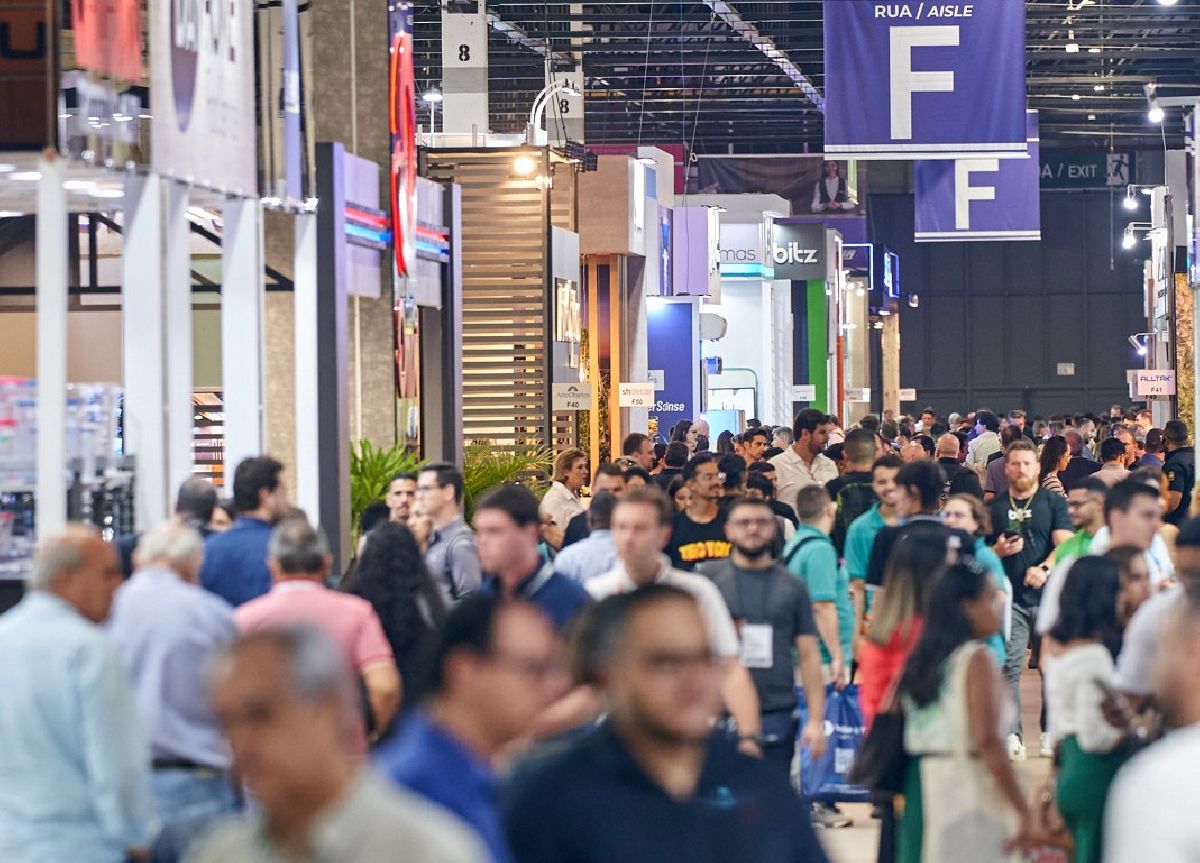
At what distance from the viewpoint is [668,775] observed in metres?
2.85

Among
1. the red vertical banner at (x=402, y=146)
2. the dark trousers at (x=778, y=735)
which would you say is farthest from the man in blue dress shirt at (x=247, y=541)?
the red vertical banner at (x=402, y=146)

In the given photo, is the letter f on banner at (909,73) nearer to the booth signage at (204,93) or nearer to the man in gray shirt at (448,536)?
the booth signage at (204,93)

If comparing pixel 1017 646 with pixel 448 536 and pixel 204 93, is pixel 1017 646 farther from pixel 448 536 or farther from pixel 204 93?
pixel 204 93

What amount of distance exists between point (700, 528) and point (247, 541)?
7.64ft

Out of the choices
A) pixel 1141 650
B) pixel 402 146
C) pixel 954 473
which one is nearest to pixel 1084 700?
pixel 1141 650

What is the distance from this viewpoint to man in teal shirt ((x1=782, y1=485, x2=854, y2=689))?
796 cm

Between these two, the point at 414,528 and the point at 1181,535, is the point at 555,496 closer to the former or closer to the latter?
the point at 414,528

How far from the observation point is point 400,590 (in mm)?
6262

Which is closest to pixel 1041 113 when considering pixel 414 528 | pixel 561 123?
pixel 561 123

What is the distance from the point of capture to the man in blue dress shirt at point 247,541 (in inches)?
274

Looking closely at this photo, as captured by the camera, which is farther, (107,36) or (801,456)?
(801,456)

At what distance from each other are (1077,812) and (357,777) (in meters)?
3.38

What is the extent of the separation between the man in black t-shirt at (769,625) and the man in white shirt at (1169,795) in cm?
395

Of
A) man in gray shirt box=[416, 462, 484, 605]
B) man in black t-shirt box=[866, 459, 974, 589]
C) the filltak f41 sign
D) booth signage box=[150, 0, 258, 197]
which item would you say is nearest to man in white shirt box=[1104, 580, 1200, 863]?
man in gray shirt box=[416, 462, 484, 605]
